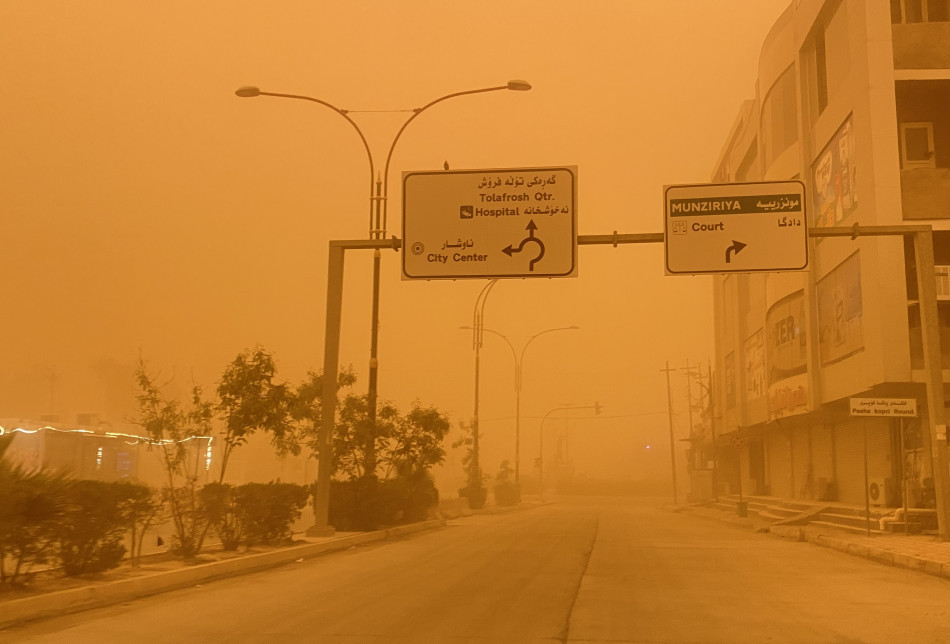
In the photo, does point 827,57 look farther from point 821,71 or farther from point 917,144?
point 917,144

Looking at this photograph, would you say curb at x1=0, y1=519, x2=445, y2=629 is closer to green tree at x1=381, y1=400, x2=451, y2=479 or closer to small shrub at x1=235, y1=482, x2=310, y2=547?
small shrub at x1=235, y1=482, x2=310, y2=547

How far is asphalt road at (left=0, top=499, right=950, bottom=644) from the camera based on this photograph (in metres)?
9.67

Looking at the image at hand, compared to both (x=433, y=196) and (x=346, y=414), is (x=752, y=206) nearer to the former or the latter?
(x=433, y=196)

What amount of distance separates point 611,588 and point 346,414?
16840 mm

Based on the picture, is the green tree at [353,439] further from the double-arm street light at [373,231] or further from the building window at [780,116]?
the building window at [780,116]

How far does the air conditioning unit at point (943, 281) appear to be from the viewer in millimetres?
30672

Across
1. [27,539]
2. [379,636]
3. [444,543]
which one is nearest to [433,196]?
[444,543]

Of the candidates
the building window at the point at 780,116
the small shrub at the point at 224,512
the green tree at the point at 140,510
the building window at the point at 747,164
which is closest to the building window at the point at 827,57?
the building window at the point at 780,116

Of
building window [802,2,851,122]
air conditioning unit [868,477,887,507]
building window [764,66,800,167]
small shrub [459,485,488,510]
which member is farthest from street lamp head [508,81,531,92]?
small shrub [459,485,488,510]

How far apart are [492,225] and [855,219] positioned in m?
16.1

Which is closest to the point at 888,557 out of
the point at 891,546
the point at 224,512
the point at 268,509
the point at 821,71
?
the point at 891,546

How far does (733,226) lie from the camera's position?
20391 millimetres

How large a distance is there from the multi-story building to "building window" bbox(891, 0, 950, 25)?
46 millimetres

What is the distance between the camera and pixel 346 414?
29516 mm
